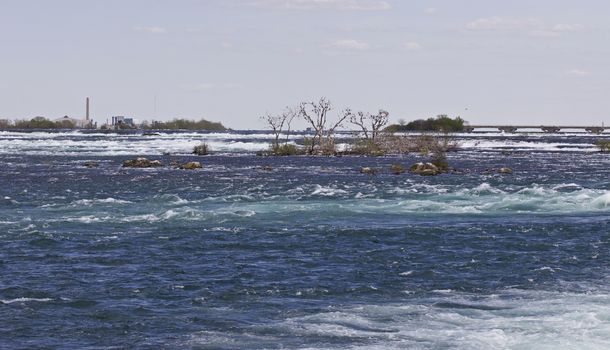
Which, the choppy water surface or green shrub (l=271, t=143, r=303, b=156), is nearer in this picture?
the choppy water surface

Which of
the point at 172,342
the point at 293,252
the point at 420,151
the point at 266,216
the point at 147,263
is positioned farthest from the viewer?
the point at 420,151

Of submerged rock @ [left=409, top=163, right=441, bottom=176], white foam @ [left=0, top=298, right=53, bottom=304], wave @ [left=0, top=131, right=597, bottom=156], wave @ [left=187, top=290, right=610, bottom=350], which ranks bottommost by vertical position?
wave @ [left=0, top=131, right=597, bottom=156]

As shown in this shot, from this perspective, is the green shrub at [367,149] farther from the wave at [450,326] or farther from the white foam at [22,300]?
the white foam at [22,300]

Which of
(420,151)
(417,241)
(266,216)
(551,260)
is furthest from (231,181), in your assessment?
(420,151)

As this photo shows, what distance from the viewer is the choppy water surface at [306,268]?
1828 cm

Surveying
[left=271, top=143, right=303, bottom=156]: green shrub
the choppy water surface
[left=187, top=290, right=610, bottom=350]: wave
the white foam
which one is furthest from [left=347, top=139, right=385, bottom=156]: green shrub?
the white foam

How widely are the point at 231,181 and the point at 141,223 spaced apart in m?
19.9

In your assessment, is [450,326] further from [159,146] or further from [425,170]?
[159,146]

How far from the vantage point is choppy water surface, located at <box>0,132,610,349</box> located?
60.0 feet

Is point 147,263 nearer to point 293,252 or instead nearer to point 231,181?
point 293,252

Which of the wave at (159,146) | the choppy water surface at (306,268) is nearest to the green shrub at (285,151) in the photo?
the wave at (159,146)

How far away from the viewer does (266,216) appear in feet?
118

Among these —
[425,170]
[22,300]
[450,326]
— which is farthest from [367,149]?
[450,326]

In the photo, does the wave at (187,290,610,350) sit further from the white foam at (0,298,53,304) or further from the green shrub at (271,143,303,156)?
the green shrub at (271,143,303,156)
